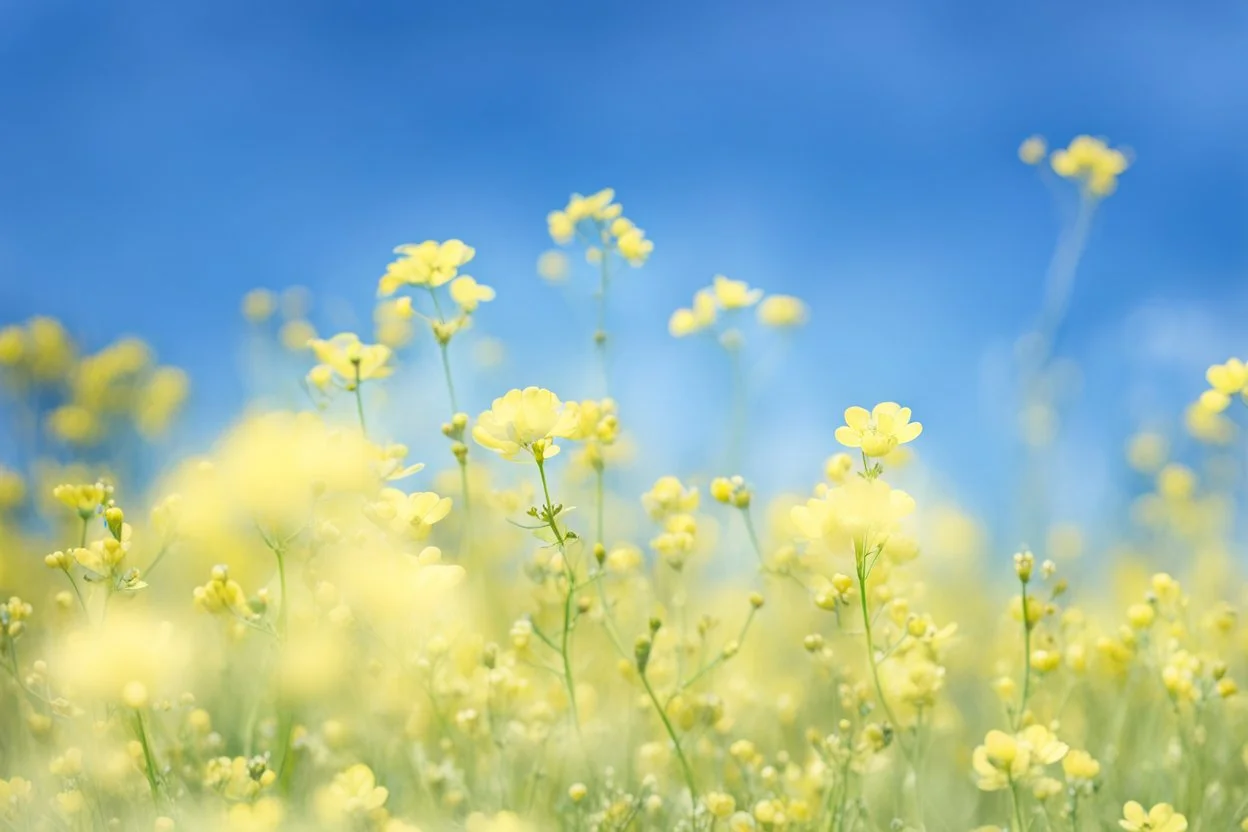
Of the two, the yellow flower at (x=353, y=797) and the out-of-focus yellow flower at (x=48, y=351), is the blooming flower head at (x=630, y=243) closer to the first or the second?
the yellow flower at (x=353, y=797)

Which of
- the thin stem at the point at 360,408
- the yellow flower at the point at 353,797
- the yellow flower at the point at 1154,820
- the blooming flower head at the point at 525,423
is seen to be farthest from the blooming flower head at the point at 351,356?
the yellow flower at the point at 1154,820

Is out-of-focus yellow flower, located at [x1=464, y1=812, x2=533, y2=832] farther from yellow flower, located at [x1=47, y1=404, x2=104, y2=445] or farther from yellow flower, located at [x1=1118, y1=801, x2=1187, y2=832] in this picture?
yellow flower, located at [x1=47, y1=404, x2=104, y2=445]

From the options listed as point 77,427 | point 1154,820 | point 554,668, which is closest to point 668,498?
point 554,668

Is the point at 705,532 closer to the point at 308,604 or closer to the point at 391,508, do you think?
the point at 308,604

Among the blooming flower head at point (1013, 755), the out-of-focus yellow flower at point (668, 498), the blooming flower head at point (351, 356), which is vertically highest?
the blooming flower head at point (351, 356)

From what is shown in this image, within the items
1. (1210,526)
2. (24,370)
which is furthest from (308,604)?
(1210,526)

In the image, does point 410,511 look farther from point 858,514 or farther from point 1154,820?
point 1154,820

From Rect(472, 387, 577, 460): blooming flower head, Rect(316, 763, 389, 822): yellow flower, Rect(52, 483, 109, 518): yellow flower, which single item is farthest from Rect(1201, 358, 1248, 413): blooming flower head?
Rect(52, 483, 109, 518): yellow flower
